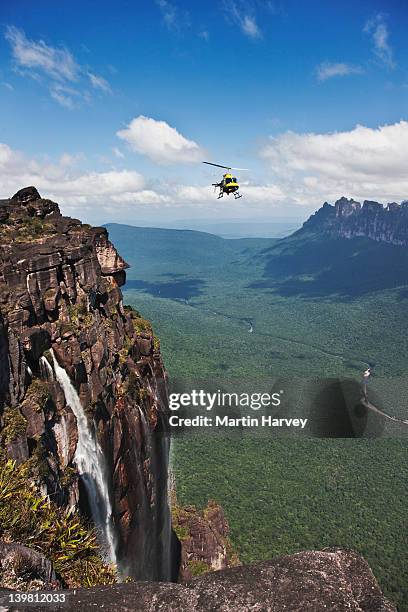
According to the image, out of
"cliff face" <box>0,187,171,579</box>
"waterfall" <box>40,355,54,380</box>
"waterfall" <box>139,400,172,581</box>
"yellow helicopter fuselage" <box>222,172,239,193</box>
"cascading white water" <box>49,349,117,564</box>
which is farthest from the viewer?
"yellow helicopter fuselage" <box>222,172,239,193</box>

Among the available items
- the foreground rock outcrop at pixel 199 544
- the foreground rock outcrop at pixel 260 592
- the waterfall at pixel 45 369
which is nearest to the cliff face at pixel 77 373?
the waterfall at pixel 45 369

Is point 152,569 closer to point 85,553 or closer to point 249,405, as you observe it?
point 85,553

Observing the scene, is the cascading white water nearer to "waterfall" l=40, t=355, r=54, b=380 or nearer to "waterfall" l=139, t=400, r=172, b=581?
"waterfall" l=40, t=355, r=54, b=380

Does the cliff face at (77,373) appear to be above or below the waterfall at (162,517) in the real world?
above

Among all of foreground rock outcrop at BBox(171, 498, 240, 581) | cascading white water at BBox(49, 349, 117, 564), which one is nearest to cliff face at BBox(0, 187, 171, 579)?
cascading white water at BBox(49, 349, 117, 564)

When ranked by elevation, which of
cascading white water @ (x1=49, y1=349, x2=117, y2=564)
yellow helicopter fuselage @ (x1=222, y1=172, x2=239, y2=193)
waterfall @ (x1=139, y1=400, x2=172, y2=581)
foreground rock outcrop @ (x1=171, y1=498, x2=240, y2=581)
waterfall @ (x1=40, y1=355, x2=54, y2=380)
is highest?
yellow helicopter fuselage @ (x1=222, y1=172, x2=239, y2=193)

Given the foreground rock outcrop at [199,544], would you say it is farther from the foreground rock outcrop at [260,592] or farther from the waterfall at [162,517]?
the foreground rock outcrop at [260,592]
